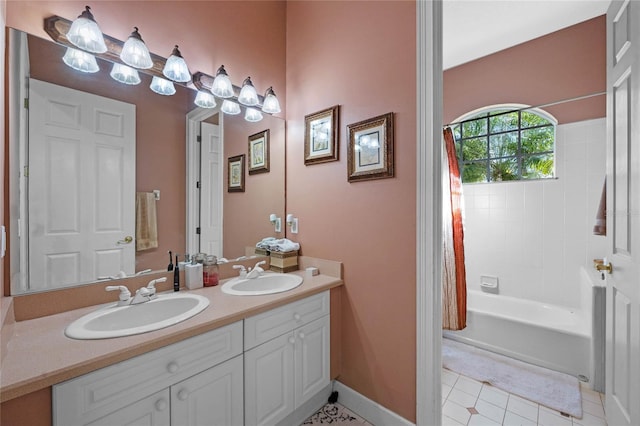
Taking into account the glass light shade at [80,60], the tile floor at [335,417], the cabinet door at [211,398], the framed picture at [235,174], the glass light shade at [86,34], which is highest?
the glass light shade at [86,34]

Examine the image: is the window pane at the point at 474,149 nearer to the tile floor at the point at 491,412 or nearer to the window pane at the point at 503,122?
the window pane at the point at 503,122

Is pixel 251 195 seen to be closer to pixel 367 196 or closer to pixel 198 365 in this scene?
pixel 367 196

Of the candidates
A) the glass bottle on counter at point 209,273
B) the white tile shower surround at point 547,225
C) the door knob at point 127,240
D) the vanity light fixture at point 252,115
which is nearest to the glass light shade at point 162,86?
the vanity light fixture at point 252,115

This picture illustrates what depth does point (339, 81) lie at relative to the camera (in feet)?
6.11

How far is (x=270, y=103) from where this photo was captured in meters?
2.03

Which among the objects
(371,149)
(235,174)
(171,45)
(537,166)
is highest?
(171,45)

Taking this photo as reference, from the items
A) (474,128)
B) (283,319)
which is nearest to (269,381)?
(283,319)

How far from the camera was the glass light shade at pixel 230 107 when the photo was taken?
1.87 meters

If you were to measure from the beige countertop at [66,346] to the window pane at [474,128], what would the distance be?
129 inches

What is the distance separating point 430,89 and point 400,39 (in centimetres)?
38

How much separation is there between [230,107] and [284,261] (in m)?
1.14

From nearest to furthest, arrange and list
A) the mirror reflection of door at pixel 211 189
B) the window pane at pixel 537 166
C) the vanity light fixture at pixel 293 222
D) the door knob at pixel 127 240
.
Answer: the door knob at pixel 127 240 < the mirror reflection of door at pixel 211 189 < the vanity light fixture at pixel 293 222 < the window pane at pixel 537 166

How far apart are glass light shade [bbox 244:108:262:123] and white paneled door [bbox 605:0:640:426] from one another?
2010 millimetres

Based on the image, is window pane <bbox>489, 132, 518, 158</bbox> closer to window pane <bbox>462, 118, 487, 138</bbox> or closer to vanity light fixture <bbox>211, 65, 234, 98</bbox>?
window pane <bbox>462, 118, 487, 138</bbox>
